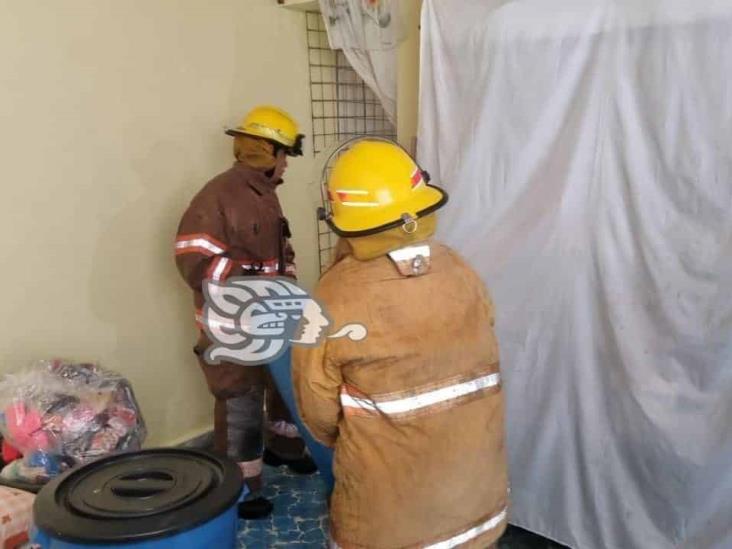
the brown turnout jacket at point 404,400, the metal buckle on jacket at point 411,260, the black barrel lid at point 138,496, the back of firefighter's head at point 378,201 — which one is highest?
the back of firefighter's head at point 378,201

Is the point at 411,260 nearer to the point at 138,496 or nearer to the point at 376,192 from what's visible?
the point at 376,192

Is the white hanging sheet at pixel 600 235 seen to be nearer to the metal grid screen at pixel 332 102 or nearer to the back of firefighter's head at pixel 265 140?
the back of firefighter's head at pixel 265 140

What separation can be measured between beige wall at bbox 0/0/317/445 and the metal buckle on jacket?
1.48 m

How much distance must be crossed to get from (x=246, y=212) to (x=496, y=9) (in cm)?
105

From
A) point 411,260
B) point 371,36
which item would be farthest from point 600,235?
point 371,36

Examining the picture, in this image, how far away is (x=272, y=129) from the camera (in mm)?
2467

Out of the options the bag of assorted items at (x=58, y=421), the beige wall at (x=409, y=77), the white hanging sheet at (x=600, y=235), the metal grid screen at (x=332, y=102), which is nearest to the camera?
the white hanging sheet at (x=600, y=235)

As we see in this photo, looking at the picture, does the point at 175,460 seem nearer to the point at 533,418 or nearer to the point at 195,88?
the point at 533,418

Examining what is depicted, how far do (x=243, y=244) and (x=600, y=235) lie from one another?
1.20 metres

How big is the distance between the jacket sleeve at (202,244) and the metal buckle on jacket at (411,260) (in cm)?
104

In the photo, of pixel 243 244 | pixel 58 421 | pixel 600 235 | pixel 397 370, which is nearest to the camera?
pixel 397 370

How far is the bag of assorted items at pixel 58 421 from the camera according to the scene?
2.07 metres

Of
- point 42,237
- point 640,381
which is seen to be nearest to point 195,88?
point 42,237

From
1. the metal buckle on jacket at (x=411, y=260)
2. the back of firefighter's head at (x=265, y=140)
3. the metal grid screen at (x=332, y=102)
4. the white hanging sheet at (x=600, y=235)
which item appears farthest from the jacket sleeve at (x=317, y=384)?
the metal grid screen at (x=332, y=102)
